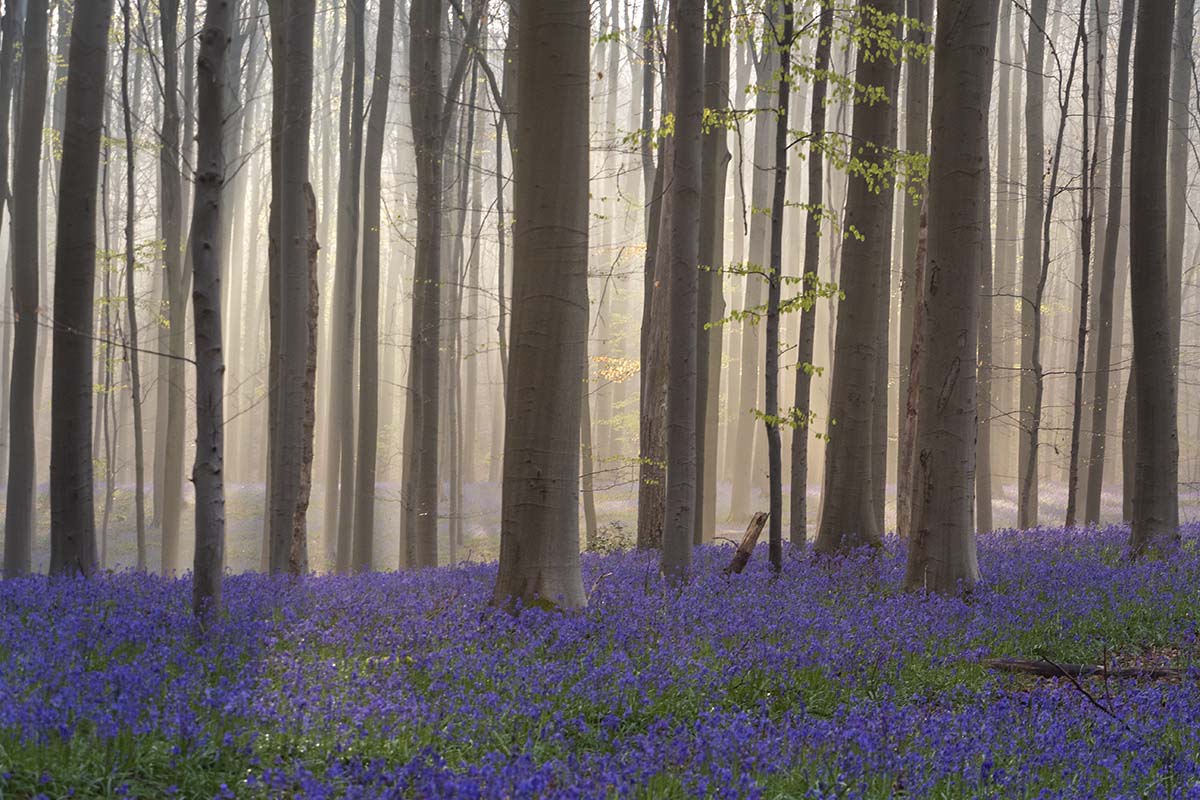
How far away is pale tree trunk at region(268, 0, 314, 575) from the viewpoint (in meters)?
11.2

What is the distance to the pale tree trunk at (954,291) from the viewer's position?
27.9 ft

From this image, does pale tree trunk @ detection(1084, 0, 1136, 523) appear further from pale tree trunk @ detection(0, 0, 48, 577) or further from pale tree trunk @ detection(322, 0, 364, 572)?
pale tree trunk @ detection(0, 0, 48, 577)

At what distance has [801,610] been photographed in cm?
730

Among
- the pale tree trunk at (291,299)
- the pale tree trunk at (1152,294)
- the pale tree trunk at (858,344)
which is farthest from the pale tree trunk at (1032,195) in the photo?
the pale tree trunk at (291,299)

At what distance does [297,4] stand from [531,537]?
8404mm

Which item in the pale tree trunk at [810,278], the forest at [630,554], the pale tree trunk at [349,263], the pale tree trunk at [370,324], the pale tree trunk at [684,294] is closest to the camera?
the forest at [630,554]

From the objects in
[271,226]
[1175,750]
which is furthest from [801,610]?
[271,226]

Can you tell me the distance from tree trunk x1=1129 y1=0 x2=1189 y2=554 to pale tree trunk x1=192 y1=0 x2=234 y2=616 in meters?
9.52

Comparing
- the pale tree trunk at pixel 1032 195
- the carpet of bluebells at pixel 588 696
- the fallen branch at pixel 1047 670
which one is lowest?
the fallen branch at pixel 1047 670

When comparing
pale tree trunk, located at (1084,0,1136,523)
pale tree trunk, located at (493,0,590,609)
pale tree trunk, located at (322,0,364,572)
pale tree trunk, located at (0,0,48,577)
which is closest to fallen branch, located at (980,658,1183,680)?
pale tree trunk, located at (493,0,590,609)

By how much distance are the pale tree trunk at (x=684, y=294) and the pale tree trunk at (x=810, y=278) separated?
3.94ft

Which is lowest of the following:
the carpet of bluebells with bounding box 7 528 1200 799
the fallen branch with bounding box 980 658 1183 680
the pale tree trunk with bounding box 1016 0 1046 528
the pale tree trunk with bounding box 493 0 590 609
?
the fallen branch with bounding box 980 658 1183 680

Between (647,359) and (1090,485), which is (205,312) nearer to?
(647,359)

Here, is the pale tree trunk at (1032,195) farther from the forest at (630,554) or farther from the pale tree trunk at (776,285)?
the pale tree trunk at (776,285)
